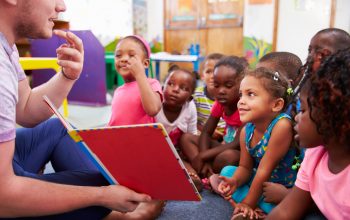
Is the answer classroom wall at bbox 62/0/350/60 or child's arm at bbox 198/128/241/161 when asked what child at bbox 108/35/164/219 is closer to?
child's arm at bbox 198/128/241/161

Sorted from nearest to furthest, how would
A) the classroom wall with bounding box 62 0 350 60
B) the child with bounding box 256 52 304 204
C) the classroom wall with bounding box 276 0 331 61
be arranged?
the child with bounding box 256 52 304 204
the classroom wall with bounding box 62 0 350 60
the classroom wall with bounding box 276 0 331 61

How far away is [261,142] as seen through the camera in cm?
105

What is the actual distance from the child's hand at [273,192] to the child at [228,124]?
29cm

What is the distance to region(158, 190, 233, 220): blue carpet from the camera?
42.1 inches

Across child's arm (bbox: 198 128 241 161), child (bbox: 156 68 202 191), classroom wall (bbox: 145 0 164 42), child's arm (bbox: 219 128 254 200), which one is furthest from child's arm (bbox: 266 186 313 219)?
classroom wall (bbox: 145 0 164 42)

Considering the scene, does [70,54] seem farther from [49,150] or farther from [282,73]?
[282,73]

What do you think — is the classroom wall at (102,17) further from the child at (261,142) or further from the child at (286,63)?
the child at (261,142)

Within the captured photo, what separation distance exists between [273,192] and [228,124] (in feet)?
1.76

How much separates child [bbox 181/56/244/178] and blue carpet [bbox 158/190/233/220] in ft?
0.58

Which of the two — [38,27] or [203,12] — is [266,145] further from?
[203,12]

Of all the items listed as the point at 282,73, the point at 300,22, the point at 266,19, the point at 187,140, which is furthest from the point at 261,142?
the point at 266,19

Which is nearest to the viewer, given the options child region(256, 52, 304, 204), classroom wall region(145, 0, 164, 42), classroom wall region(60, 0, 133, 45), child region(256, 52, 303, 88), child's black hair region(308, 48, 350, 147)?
child's black hair region(308, 48, 350, 147)

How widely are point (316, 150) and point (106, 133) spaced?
1.64 feet

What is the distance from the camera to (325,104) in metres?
0.61
